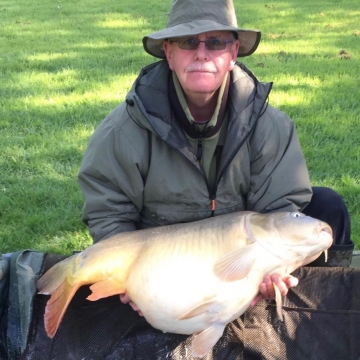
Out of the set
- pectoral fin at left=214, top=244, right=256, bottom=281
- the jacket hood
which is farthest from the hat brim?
pectoral fin at left=214, top=244, right=256, bottom=281

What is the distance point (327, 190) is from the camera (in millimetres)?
2812

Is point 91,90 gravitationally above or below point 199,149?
below

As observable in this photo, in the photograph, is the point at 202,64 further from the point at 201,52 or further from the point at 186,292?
the point at 186,292

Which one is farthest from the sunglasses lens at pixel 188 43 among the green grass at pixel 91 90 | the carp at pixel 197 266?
the green grass at pixel 91 90

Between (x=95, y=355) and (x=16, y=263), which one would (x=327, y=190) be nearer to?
(x=95, y=355)

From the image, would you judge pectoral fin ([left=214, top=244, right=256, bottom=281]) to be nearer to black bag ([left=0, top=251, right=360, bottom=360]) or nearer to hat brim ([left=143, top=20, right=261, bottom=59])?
black bag ([left=0, top=251, right=360, bottom=360])

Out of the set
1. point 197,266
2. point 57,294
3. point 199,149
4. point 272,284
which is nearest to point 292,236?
point 272,284

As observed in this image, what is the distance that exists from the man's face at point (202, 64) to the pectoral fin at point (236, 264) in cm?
71

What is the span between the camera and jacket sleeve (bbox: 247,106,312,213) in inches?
Answer: 100

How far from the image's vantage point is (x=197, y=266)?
2.14 m

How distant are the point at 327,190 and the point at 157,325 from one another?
1.12m

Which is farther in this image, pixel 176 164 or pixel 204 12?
pixel 176 164

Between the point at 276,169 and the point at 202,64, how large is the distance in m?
0.59

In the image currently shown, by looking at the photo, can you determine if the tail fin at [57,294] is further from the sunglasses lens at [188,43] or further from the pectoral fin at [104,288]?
the sunglasses lens at [188,43]
